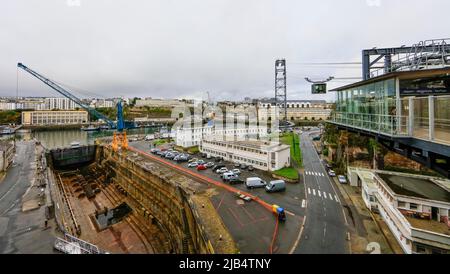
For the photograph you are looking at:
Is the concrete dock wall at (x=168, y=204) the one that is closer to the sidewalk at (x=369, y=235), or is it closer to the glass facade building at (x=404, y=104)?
the sidewalk at (x=369, y=235)

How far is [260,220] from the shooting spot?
7746 mm

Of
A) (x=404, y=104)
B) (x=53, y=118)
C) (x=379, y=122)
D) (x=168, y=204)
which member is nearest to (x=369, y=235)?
(x=379, y=122)

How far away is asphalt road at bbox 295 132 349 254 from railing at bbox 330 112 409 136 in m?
3.88

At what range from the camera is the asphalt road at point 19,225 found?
6.16 meters

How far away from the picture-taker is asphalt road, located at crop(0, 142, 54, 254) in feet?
20.2

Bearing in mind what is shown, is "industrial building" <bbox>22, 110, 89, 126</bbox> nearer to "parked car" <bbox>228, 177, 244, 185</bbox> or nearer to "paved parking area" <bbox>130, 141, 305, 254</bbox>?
"parked car" <bbox>228, 177, 244, 185</bbox>

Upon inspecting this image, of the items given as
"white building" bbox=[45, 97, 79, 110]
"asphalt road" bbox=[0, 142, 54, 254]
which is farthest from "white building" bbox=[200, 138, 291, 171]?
"white building" bbox=[45, 97, 79, 110]

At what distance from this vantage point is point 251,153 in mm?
15320

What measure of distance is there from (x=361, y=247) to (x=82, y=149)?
2675 cm

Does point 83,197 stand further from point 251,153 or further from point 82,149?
point 251,153

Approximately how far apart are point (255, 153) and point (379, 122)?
10061mm

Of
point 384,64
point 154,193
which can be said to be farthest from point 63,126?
point 384,64

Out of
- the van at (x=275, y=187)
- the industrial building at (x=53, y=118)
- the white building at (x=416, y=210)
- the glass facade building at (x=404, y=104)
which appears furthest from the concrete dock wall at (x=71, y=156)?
the industrial building at (x=53, y=118)
